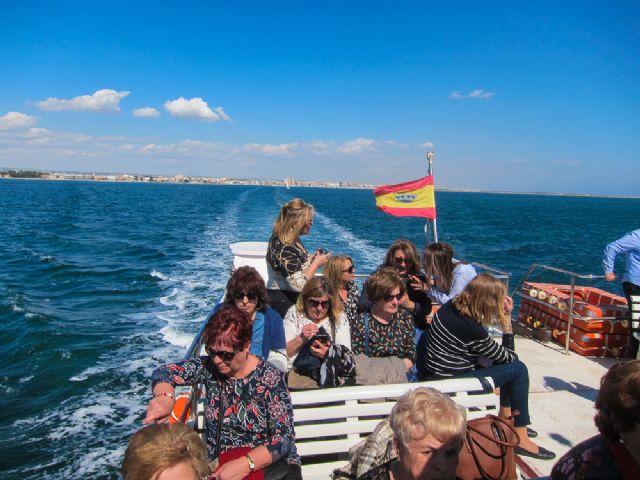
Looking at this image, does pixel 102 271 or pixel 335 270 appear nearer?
pixel 335 270

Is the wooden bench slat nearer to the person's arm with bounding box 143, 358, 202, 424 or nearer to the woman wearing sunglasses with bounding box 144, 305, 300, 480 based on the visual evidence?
the woman wearing sunglasses with bounding box 144, 305, 300, 480

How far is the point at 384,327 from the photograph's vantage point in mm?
3748

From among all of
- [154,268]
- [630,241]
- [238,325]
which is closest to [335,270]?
[238,325]

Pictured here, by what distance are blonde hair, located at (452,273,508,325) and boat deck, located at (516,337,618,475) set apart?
50.7 inches

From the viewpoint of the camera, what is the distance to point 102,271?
1655 centimetres

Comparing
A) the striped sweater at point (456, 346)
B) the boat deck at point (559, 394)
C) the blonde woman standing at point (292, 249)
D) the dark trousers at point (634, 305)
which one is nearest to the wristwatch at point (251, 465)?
the striped sweater at point (456, 346)

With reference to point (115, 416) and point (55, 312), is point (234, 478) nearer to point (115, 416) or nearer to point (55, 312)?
point (115, 416)

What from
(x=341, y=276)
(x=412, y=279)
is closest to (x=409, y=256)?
(x=412, y=279)

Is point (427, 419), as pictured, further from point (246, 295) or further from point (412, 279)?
point (412, 279)

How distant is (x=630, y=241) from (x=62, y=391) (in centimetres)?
892

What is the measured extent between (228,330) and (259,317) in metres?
1.00

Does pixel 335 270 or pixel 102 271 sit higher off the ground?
pixel 335 270

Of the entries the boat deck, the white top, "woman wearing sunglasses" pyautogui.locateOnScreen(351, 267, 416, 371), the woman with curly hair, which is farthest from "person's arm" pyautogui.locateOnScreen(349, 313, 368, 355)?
the woman with curly hair

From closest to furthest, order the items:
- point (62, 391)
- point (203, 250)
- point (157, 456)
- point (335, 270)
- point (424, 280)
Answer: point (157, 456), point (335, 270), point (424, 280), point (62, 391), point (203, 250)
